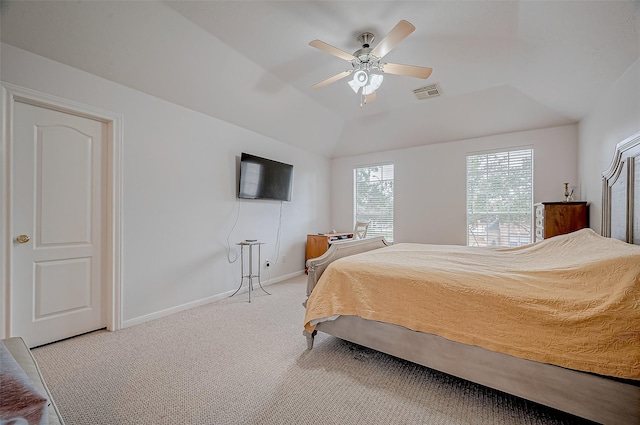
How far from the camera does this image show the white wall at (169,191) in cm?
259

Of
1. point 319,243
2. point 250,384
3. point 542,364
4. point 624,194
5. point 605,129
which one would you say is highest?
point 605,129

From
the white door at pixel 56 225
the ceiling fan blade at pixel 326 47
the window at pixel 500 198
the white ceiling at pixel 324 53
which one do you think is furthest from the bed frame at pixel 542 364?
the white door at pixel 56 225

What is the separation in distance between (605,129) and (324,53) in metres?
3.18

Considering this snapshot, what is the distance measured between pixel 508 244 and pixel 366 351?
3.44m

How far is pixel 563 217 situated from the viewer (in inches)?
130

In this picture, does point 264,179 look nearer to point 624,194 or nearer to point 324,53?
point 324,53

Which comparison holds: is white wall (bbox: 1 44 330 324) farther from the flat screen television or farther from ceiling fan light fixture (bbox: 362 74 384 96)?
ceiling fan light fixture (bbox: 362 74 384 96)

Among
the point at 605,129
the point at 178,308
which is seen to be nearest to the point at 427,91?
the point at 605,129

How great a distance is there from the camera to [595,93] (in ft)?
9.86

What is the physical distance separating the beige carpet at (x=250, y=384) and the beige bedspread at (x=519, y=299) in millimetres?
416

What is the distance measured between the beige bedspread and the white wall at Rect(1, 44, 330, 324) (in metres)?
1.95

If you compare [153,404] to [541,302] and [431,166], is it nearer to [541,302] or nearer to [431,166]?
[541,302]

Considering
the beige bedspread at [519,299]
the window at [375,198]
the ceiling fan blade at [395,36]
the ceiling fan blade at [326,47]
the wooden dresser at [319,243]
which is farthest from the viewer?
the window at [375,198]

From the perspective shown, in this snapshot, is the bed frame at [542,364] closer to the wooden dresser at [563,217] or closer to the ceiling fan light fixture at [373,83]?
the wooden dresser at [563,217]
